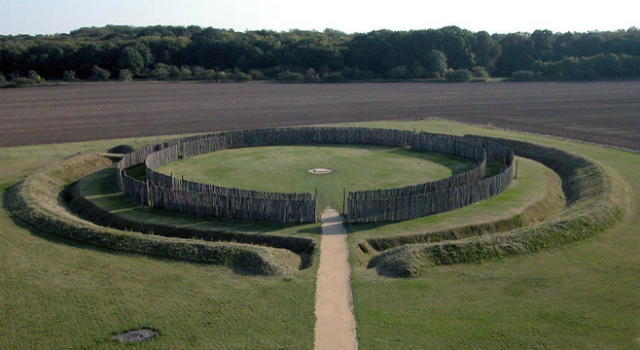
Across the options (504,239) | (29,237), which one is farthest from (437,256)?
(29,237)

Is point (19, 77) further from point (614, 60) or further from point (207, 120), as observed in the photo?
point (614, 60)

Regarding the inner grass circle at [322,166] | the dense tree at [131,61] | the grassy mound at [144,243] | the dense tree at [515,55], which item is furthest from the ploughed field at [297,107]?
the dense tree at [515,55]

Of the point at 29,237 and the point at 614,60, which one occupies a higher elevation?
the point at 614,60

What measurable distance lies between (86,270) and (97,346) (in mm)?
5812

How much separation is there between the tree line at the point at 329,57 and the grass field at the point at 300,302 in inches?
3514

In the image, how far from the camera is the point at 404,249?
22.1 meters

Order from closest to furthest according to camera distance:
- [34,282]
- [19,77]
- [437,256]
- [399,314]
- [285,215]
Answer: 1. [399,314]
2. [34,282]
3. [437,256]
4. [285,215]
5. [19,77]

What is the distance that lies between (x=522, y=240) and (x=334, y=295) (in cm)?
904

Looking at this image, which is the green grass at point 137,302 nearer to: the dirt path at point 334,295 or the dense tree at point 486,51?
the dirt path at point 334,295

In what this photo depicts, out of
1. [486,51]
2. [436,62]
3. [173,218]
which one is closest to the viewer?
[173,218]

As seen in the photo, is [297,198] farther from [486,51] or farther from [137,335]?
[486,51]

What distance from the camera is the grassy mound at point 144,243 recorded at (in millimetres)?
21266

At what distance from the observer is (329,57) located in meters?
116

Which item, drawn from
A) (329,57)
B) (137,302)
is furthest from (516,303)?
(329,57)
